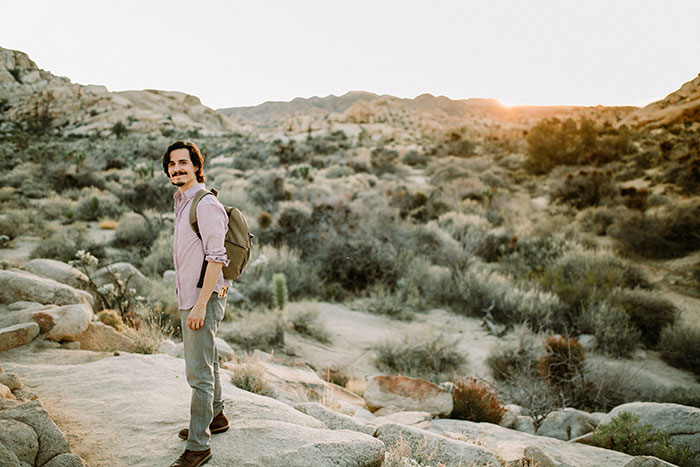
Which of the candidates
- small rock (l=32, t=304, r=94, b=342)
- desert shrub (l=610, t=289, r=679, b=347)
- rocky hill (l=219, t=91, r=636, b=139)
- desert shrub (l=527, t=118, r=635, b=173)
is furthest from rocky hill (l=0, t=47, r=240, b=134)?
desert shrub (l=610, t=289, r=679, b=347)

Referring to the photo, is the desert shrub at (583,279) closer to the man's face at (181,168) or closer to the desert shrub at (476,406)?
the desert shrub at (476,406)

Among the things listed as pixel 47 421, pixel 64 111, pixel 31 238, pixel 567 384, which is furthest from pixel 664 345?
pixel 64 111

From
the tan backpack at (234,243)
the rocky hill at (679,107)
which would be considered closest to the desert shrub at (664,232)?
the rocky hill at (679,107)

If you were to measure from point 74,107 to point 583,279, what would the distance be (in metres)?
77.6

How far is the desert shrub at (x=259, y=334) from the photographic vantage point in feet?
21.2

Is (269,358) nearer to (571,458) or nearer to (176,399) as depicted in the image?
(176,399)

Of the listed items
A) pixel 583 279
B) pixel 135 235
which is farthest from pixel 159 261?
pixel 583 279

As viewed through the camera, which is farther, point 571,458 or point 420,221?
point 420,221

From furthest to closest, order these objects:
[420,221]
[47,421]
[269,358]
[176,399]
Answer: [420,221] < [269,358] < [176,399] < [47,421]

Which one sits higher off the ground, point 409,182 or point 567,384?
point 409,182

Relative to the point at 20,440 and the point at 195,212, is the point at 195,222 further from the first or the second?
the point at 20,440

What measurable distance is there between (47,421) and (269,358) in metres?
3.31

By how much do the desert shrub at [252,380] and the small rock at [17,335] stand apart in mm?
2274

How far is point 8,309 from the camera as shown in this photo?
4773 mm
